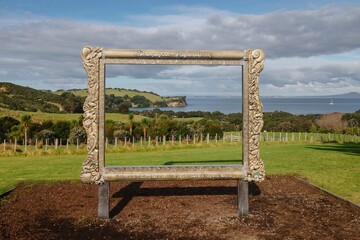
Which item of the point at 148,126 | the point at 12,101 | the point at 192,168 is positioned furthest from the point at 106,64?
the point at 12,101

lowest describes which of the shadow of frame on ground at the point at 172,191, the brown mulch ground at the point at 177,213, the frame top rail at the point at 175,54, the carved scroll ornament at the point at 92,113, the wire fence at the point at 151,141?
the brown mulch ground at the point at 177,213

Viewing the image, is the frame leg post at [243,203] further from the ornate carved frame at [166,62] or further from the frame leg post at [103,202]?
the frame leg post at [103,202]

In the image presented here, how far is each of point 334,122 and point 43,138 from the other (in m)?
38.3

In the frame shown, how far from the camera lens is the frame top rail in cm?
767

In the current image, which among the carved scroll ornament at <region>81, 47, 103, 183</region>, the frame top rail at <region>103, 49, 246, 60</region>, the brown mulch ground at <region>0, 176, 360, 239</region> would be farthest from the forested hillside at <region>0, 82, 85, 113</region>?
the frame top rail at <region>103, 49, 246, 60</region>

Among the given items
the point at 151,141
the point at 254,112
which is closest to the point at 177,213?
the point at 254,112

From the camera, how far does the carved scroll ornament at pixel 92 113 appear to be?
7.62 meters

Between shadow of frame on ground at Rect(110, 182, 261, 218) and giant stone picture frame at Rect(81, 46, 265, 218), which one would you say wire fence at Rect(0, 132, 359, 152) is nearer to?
shadow of frame on ground at Rect(110, 182, 261, 218)

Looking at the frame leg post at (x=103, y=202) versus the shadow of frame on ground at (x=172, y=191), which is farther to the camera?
the shadow of frame on ground at (x=172, y=191)

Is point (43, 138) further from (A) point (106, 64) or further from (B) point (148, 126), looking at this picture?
(A) point (106, 64)

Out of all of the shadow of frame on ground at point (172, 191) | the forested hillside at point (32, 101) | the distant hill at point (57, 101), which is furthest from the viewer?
the forested hillside at point (32, 101)

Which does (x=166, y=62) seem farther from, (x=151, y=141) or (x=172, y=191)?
(x=151, y=141)

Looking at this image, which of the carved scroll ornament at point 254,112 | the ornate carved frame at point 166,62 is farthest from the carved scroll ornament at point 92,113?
the carved scroll ornament at point 254,112

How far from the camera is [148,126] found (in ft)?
108
